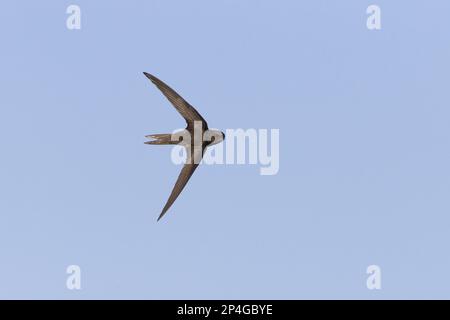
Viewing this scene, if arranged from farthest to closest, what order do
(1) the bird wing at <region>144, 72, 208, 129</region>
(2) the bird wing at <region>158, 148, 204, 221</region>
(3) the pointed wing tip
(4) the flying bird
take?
(2) the bird wing at <region>158, 148, 204, 221</region> → (4) the flying bird → (1) the bird wing at <region>144, 72, 208, 129</region> → (3) the pointed wing tip

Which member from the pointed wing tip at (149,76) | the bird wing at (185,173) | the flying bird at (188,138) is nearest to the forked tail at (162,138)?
the flying bird at (188,138)

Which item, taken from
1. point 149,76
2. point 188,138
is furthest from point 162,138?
point 149,76

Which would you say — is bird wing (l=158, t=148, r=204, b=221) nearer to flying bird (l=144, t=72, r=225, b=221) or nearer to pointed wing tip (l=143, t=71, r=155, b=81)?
flying bird (l=144, t=72, r=225, b=221)

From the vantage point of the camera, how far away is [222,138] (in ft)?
62.8

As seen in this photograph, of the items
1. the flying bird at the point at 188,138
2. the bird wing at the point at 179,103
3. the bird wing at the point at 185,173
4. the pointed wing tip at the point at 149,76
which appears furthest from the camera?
the bird wing at the point at 185,173

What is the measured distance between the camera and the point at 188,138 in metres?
19.1

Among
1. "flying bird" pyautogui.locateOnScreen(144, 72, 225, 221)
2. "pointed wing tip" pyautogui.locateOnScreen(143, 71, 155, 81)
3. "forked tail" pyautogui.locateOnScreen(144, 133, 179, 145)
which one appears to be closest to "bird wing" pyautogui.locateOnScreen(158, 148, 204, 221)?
"flying bird" pyautogui.locateOnScreen(144, 72, 225, 221)

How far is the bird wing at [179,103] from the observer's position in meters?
18.0

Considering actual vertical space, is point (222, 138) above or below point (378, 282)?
above

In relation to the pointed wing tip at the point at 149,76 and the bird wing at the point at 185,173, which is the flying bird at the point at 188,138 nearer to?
the bird wing at the point at 185,173

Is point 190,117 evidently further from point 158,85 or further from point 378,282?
point 378,282

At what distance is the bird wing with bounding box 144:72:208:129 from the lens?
18.0 metres
